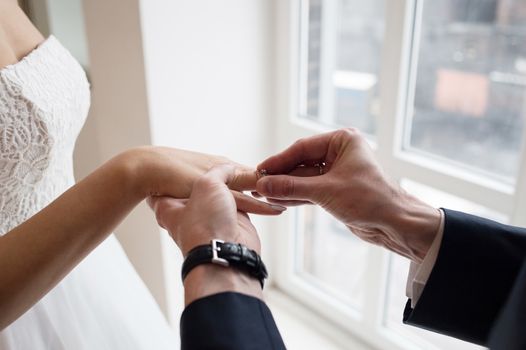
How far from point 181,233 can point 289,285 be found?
4.01 ft

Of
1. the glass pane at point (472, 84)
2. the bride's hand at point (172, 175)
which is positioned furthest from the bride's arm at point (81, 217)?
the glass pane at point (472, 84)

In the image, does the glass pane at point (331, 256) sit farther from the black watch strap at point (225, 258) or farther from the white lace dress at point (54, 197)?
the black watch strap at point (225, 258)

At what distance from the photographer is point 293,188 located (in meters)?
0.87

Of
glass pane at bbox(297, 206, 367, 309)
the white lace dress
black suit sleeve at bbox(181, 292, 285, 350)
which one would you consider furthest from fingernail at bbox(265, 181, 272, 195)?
glass pane at bbox(297, 206, 367, 309)

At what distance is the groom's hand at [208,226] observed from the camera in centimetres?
68

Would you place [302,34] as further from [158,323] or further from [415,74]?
[158,323]

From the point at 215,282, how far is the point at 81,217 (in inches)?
11.3

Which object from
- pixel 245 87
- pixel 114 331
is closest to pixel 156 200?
pixel 114 331

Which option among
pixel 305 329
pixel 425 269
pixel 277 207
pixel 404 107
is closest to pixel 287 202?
pixel 277 207

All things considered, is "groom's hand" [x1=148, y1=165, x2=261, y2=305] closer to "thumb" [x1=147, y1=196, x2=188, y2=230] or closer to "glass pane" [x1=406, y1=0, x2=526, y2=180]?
"thumb" [x1=147, y1=196, x2=188, y2=230]

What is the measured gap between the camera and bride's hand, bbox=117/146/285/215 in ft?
2.99

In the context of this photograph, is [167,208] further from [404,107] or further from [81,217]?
[404,107]

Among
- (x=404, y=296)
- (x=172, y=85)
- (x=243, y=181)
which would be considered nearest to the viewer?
(x=243, y=181)

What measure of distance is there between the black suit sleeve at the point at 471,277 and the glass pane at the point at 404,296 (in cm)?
58
